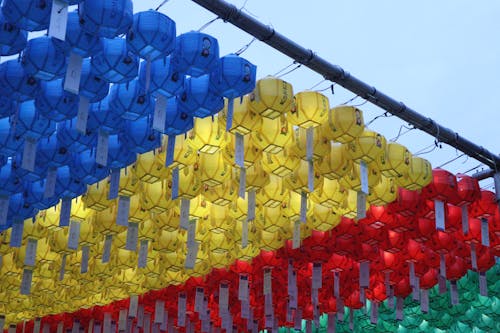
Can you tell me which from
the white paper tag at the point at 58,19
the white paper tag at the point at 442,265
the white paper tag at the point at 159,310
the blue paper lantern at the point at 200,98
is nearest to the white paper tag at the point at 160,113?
the blue paper lantern at the point at 200,98

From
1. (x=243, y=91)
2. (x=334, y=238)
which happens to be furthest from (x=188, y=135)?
(x=334, y=238)

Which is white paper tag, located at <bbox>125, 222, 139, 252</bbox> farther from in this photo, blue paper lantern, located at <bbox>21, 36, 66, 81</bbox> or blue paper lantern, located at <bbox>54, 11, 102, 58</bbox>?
blue paper lantern, located at <bbox>54, 11, 102, 58</bbox>

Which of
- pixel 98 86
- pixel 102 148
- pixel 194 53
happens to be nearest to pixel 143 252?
pixel 102 148

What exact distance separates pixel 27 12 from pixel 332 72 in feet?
12.6

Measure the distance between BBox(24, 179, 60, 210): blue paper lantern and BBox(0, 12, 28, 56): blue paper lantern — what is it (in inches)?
108

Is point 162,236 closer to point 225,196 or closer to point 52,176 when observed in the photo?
point 225,196

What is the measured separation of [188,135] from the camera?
8.49 m

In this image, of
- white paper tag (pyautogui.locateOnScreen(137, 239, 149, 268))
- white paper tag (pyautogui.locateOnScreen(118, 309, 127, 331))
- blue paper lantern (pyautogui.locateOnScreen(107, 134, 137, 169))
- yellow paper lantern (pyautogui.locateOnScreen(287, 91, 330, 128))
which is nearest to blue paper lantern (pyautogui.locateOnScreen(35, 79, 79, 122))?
blue paper lantern (pyautogui.locateOnScreen(107, 134, 137, 169))

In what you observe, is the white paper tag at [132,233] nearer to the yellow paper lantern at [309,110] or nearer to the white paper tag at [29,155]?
the white paper tag at [29,155]

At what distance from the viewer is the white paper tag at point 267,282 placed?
40.0 ft

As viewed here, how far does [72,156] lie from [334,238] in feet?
14.3

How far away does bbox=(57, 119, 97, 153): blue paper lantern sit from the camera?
26.2ft

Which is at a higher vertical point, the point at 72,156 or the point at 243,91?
the point at 243,91

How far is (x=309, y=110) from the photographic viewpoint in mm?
8414
